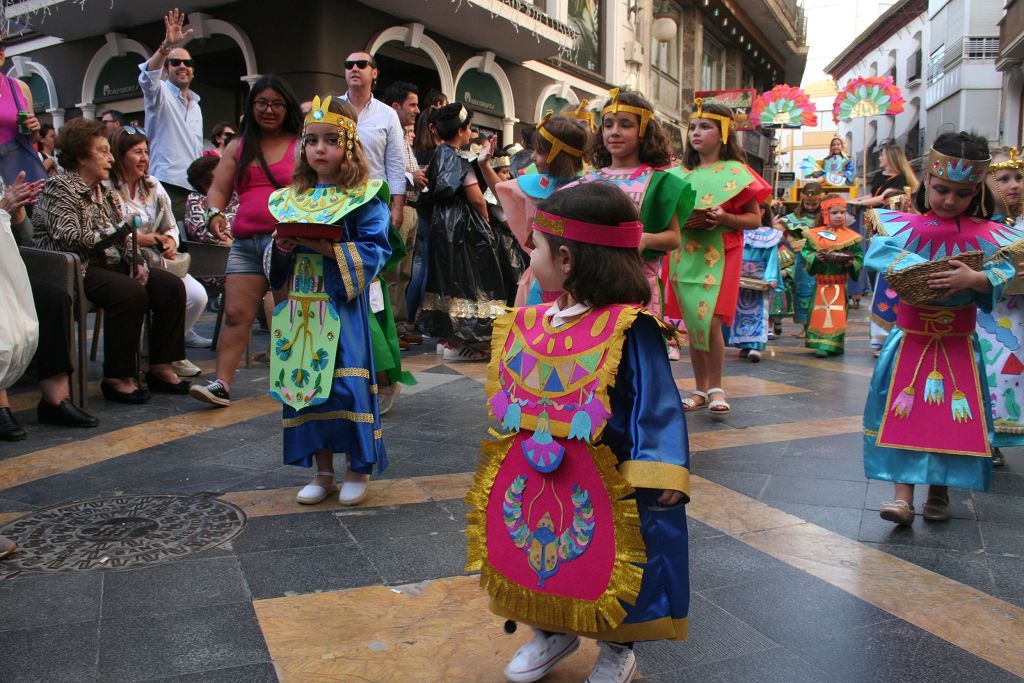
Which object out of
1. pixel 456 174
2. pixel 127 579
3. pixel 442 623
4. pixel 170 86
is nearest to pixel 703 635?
pixel 442 623

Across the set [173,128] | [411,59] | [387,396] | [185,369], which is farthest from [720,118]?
[411,59]

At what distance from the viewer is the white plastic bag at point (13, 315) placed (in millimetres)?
3102

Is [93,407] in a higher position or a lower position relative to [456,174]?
lower

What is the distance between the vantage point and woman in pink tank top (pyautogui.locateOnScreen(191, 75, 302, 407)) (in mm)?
5039

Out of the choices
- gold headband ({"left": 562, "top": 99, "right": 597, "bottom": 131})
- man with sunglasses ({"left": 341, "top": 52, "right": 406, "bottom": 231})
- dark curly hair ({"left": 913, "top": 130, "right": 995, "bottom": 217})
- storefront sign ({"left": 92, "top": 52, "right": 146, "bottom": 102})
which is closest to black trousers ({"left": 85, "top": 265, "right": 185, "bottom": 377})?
man with sunglasses ({"left": 341, "top": 52, "right": 406, "bottom": 231})

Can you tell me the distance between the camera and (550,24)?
15859mm

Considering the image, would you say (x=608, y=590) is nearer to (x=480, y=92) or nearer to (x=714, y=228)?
(x=714, y=228)

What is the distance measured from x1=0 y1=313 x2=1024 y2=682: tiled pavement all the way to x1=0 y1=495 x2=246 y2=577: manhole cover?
78 millimetres

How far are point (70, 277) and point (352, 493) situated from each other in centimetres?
268

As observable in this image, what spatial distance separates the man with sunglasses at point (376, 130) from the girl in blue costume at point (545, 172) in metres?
2.48

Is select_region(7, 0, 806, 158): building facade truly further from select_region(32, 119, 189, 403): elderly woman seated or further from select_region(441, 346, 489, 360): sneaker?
select_region(32, 119, 189, 403): elderly woman seated

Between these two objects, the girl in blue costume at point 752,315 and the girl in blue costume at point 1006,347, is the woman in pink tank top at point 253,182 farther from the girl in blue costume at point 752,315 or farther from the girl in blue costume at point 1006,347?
the girl in blue costume at point 752,315

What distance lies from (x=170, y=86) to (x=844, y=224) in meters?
7.12

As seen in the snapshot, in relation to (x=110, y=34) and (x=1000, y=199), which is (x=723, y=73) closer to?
(x=110, y=34)
